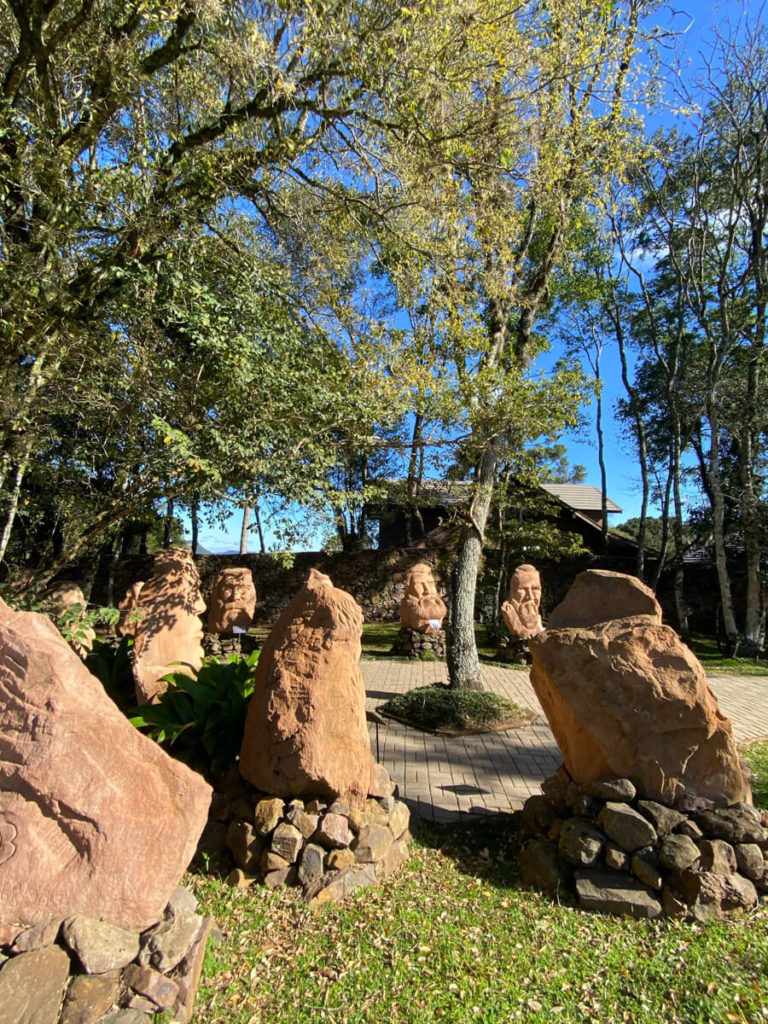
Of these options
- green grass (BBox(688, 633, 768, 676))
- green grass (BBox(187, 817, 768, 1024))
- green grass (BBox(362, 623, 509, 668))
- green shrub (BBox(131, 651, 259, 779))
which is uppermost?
green shrub (BBox(131, 651, 259, 779))

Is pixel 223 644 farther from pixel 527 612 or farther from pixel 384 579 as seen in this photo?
pixel 384 579

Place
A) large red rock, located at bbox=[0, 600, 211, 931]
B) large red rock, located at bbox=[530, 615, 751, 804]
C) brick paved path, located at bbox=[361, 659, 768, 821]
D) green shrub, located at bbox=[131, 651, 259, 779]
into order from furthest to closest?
brick paved path, located at bbox=[361, 659, 768, 821] → green shrub, located at bbox=[131, 651, 259, 779] → large red rock, located at bbox=[530, 615, 751, 804] → large red rock, located at bbox=[0, 600, 211, 931]

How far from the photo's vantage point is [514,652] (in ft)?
47.0

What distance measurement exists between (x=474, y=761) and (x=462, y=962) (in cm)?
342

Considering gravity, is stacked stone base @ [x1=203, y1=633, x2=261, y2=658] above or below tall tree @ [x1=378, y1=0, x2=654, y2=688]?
below

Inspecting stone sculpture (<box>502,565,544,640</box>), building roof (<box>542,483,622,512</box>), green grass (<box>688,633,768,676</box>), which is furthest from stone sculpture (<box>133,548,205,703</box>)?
building roof (<box>542,483,622,512</box>)

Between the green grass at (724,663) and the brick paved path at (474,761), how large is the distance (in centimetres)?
404

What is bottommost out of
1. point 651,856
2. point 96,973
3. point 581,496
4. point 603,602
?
point 651,856

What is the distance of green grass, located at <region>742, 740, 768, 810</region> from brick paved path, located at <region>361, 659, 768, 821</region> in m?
0.51

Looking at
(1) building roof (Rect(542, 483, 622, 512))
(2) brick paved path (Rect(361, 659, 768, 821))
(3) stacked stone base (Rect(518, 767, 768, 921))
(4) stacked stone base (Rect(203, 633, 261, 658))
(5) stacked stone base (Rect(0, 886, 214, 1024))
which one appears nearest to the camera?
(5) stacked stone base (Rect(0, 886, 214, 1024))

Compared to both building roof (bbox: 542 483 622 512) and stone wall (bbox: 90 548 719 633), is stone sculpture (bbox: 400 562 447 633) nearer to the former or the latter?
stone wall (bbox: 90 548 719 633)

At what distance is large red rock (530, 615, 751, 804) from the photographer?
392cm

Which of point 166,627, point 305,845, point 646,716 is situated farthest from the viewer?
point 166,627

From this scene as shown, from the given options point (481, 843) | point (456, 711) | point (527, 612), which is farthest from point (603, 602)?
point (527, 612)
